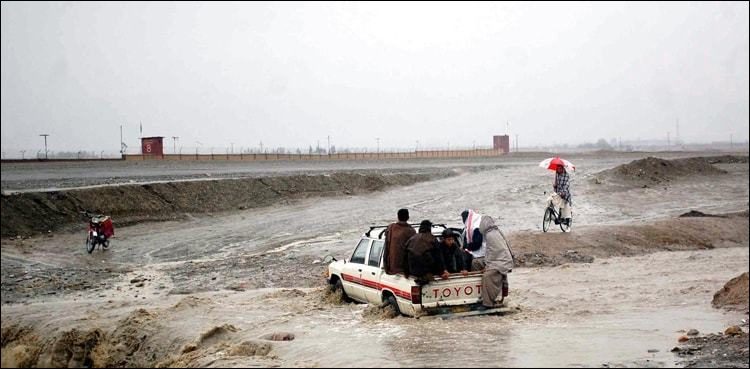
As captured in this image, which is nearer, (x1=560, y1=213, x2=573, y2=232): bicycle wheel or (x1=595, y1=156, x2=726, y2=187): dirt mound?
(x1=560, y1=213, x2=573, y2=232): bicycle wheel

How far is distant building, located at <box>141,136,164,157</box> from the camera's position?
200 ft

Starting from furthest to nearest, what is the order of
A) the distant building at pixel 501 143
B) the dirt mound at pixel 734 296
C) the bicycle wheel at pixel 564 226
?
the distant building at pixel 501 143 < the bicycle wheel at pixel 564 226 < the dirt mound at pixel 734 296

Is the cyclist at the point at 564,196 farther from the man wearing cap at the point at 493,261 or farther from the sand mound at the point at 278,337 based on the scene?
the sand mound at the point at 278,337

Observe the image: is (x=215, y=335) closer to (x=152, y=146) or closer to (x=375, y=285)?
(x=375, y=285)

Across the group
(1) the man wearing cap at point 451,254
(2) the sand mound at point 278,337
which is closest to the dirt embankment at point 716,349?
(1) the man wearing cap at point 451,254

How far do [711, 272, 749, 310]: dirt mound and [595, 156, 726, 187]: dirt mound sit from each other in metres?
26.4

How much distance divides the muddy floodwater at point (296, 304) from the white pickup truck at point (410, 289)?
0.22 meters

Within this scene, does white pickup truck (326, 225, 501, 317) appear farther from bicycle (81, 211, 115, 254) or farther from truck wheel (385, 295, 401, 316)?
bicycle (81, 211, 115, 254)

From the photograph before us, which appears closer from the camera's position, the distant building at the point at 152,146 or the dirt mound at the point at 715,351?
the dirt mound at the point at 715,351

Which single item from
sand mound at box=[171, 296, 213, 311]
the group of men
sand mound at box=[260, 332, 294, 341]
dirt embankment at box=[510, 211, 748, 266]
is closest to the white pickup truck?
the group of men

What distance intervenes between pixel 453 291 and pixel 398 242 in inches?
45.3

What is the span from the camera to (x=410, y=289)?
11.2 metres

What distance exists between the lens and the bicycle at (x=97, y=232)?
16.3m

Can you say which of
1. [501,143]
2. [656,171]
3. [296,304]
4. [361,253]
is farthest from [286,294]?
[501,143]
